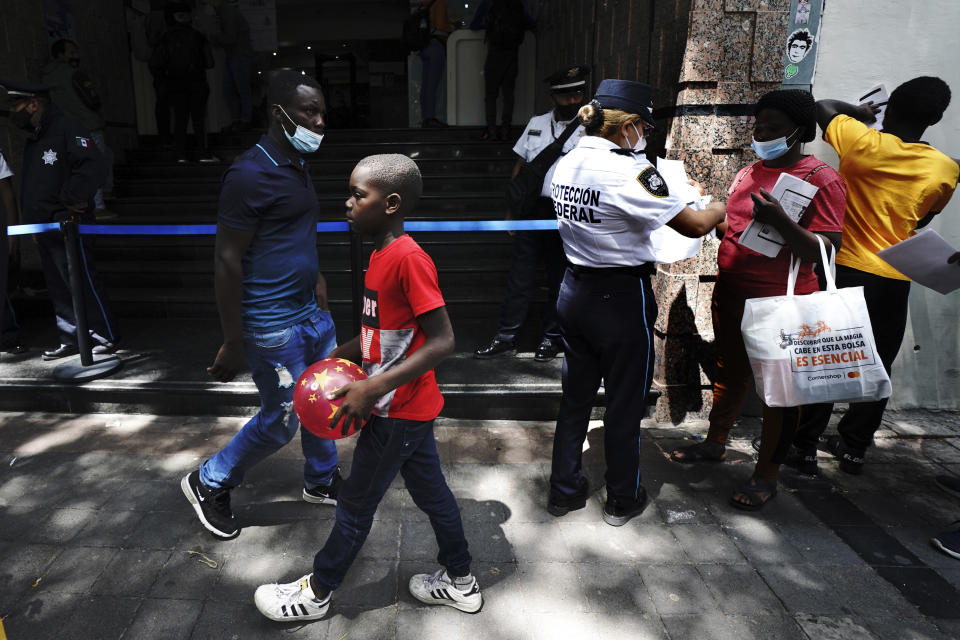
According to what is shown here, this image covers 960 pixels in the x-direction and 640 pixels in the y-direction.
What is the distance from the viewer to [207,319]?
6.28 m

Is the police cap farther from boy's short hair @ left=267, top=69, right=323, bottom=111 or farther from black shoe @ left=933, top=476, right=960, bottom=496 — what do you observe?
black shoe @ left=933, top=476, right=960, bottom=496

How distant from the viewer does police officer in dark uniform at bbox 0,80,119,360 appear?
4.91 metres

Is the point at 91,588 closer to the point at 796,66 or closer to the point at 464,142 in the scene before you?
the point at 796,66

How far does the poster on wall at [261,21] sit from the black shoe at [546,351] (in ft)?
31.9

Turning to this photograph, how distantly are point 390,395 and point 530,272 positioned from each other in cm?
306

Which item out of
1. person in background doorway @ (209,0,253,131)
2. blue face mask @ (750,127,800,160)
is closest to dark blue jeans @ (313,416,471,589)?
blue face mask @ (750,127,800,160)

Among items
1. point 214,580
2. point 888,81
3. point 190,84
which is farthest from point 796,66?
point 190,84

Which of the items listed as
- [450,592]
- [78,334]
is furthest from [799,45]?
[78,334]

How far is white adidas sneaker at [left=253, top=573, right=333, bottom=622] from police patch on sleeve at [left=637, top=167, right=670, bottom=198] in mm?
2199

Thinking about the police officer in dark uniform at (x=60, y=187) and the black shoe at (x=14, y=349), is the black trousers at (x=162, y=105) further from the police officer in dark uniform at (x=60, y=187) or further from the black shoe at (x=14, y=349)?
the black shoe at (x=14, y=349)

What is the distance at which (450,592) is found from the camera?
8.58 feet

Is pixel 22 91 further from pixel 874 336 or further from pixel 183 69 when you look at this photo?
pixel 874 336

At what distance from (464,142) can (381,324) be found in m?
6.97

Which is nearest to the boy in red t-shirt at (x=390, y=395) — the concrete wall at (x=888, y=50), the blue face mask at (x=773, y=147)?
the blue face mask at (x=773, y=147)
